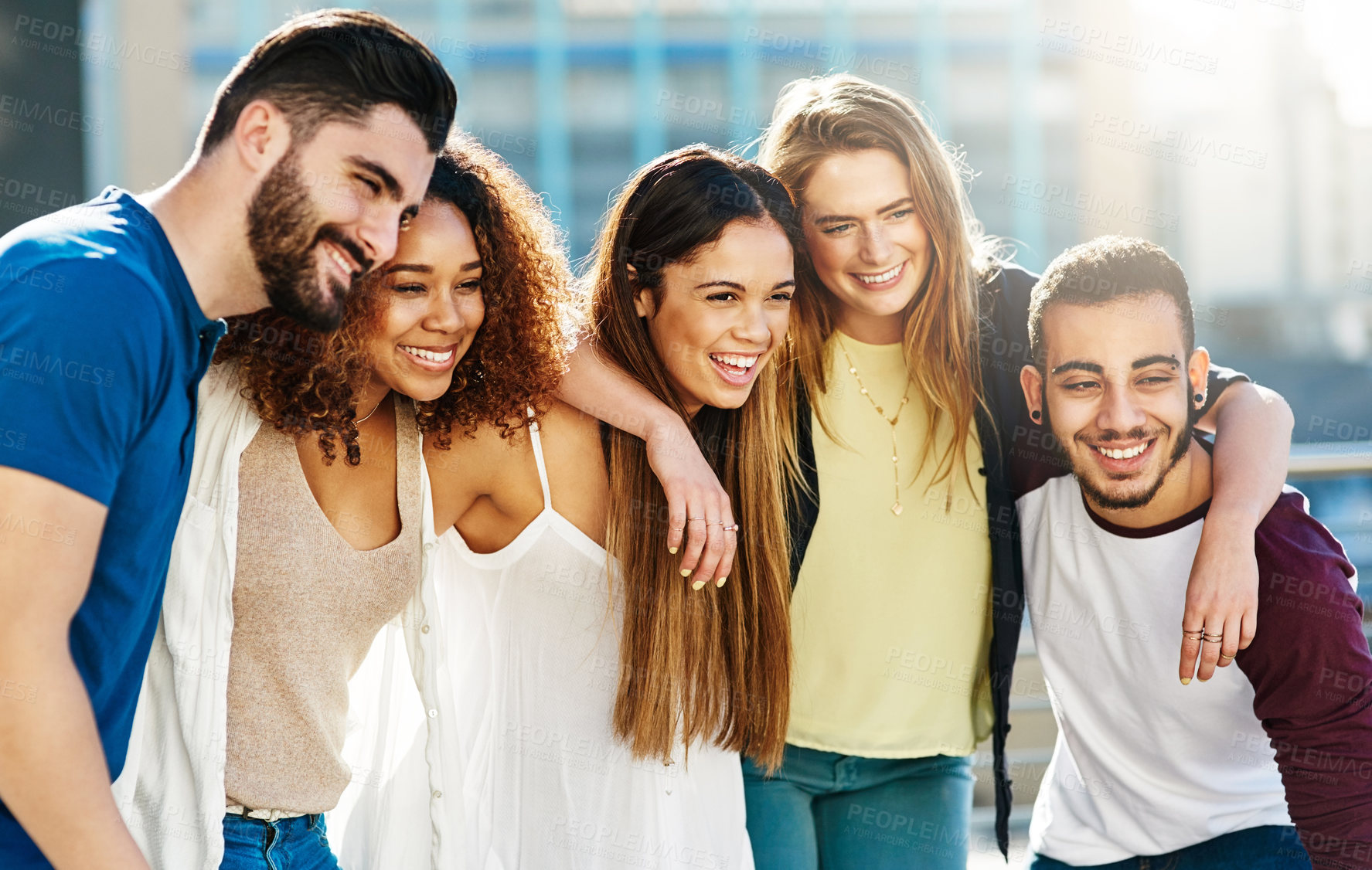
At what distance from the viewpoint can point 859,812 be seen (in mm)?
2281

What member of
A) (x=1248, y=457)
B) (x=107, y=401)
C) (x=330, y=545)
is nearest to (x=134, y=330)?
(x=107, y=401)

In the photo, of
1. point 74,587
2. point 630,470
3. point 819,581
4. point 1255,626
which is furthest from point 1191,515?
point 74,587

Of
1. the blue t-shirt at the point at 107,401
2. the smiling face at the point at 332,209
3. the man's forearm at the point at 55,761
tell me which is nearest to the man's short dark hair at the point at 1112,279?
the smiling face at the point at 332,209

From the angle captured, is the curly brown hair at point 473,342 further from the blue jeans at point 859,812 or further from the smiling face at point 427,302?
the blue jeans at point 859,812

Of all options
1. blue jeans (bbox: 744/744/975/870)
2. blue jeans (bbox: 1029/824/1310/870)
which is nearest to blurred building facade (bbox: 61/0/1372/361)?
blue jeans (bbox: 744/744/975/870)

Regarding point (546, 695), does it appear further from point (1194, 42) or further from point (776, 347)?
point (1194, 42)

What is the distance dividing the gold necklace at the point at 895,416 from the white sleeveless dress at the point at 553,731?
671 millimetres

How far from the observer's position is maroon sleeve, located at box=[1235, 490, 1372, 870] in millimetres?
1889

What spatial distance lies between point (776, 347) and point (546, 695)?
79cm

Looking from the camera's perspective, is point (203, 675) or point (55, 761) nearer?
point (55, 761)

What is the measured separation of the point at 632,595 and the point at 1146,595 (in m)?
0.99

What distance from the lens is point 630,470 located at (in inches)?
81.4

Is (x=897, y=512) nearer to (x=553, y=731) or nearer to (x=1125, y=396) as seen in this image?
(x=1125, y=396)

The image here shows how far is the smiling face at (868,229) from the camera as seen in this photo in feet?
7.52
